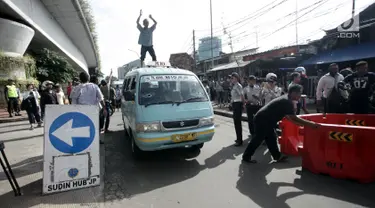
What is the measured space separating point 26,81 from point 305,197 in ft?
45.4

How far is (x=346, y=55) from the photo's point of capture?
12.4 m

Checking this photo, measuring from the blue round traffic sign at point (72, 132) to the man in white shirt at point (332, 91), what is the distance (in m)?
5.96

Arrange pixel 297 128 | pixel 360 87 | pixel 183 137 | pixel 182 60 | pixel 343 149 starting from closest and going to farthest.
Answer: pixel 343 149
pixel 183 137
pixel 297 128
pixel 360 87
pixel 182 60

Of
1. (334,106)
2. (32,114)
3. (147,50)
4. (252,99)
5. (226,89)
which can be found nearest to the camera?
(334,106)

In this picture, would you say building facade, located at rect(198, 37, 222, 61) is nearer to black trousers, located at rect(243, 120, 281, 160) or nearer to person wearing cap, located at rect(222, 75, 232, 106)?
person wearing cap, located at rect(222, 75, 232, 106)

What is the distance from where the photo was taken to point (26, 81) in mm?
12508

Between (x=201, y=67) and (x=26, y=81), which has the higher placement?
(x=201, y=67)

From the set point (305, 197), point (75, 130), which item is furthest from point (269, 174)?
point (75, 130)

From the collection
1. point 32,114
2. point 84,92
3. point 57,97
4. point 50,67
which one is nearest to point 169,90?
point 84,92

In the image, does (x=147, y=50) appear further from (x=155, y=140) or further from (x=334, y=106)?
(x=334, y=106)

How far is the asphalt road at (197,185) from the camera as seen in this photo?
3279 millimetres

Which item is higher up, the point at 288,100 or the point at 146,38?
the point at 146,38

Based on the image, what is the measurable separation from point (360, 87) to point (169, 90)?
4454 mm

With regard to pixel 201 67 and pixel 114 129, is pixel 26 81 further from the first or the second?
pixel 201 67
